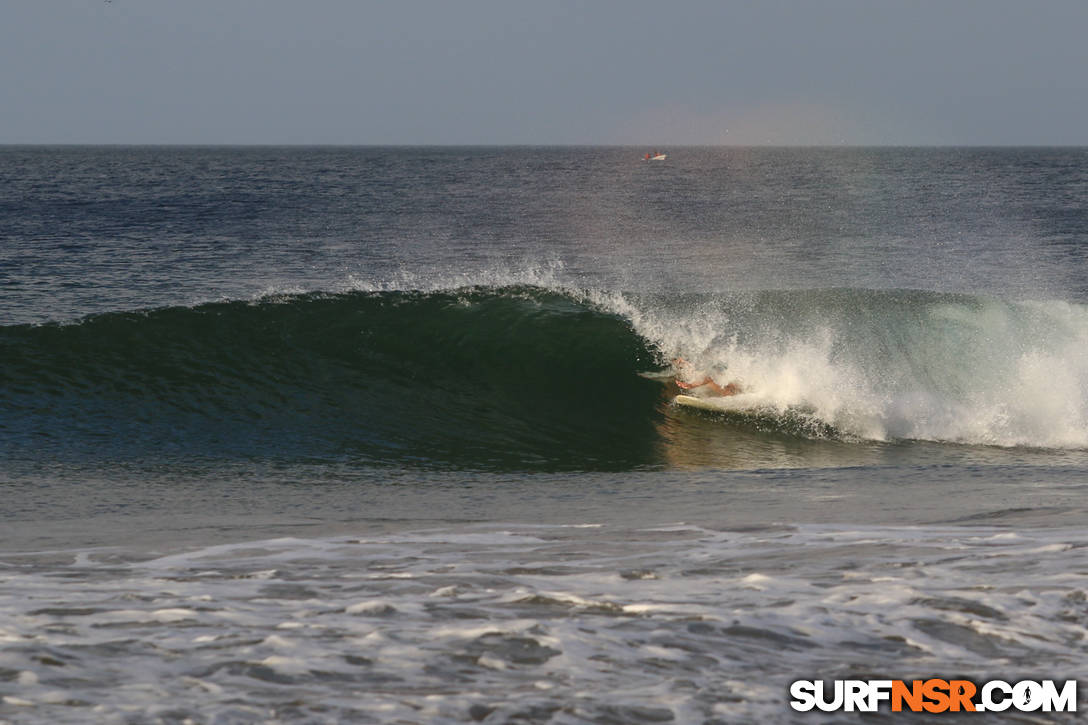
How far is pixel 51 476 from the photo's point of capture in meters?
8.98

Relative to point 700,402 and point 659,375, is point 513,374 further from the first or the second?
point 700,402

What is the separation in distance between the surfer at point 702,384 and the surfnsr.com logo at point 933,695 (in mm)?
9085

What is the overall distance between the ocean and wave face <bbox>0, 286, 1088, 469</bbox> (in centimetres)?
6

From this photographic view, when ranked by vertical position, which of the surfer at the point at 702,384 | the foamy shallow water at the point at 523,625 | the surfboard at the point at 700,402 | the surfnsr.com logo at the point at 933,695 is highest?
the surfer at the point at 702,384

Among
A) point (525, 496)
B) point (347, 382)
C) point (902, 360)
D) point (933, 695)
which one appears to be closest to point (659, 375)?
point (902, 360)

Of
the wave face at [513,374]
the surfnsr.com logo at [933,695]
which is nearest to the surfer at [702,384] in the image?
the wave face at [513,374]

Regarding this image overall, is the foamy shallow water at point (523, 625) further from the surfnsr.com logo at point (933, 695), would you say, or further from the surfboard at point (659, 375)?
the surfboard at point (659, 375)

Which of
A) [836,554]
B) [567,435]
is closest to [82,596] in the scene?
[836,554]

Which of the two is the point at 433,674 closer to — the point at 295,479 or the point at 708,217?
the point at 295,479

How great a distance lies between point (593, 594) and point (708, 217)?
44.4 m

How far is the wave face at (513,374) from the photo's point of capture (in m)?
11.1

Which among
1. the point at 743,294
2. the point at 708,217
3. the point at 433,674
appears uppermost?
the point at 708,217

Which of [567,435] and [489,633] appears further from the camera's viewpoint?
[567,435]

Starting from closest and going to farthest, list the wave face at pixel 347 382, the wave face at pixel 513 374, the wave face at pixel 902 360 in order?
the wave face at pixel 347 382 → the wave face at pixel 513 374 → the wave face at pixel 902 360
